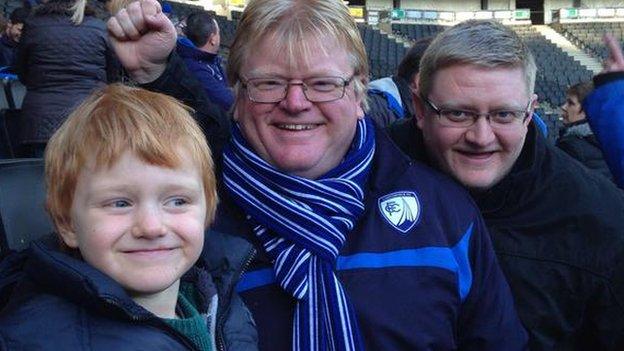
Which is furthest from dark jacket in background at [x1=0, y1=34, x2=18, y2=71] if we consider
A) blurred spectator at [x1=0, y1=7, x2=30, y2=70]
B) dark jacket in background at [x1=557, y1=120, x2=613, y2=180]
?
dark jacket in background at [x1=557, y1=120, x2=613, y2=180]

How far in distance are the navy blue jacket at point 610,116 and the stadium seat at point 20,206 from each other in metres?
1.35

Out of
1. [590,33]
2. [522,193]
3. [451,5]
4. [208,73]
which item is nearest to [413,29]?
[451,5]

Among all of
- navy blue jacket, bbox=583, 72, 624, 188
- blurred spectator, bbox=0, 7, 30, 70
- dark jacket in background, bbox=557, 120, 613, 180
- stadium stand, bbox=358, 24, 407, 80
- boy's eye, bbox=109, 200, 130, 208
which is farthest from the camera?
stadium stand, bbox=358, 24, 407, 80

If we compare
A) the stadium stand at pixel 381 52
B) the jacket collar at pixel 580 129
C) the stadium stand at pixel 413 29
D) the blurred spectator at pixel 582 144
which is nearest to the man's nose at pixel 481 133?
the blurred spectator at pixel 582 144

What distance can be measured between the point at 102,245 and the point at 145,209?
3.4 inches

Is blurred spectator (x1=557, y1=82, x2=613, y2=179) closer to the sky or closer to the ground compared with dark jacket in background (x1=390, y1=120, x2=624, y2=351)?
closer to the ground

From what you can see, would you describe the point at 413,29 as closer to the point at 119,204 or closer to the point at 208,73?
the point at 208,73

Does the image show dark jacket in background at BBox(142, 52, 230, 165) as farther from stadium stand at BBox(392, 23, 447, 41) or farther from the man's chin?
stadium stand at BBox(392, 23, 447, 41)

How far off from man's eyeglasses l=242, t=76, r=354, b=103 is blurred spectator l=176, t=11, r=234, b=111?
451 mm

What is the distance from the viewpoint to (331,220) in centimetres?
151

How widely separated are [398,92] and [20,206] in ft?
5.89

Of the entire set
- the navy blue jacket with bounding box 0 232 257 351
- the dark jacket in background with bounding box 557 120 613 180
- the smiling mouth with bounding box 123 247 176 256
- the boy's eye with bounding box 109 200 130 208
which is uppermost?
the boy's eye with bounding box 109 200 130 208

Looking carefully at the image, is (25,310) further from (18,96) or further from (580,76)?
(580,76)

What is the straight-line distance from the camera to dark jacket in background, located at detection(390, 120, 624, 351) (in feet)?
5.64
